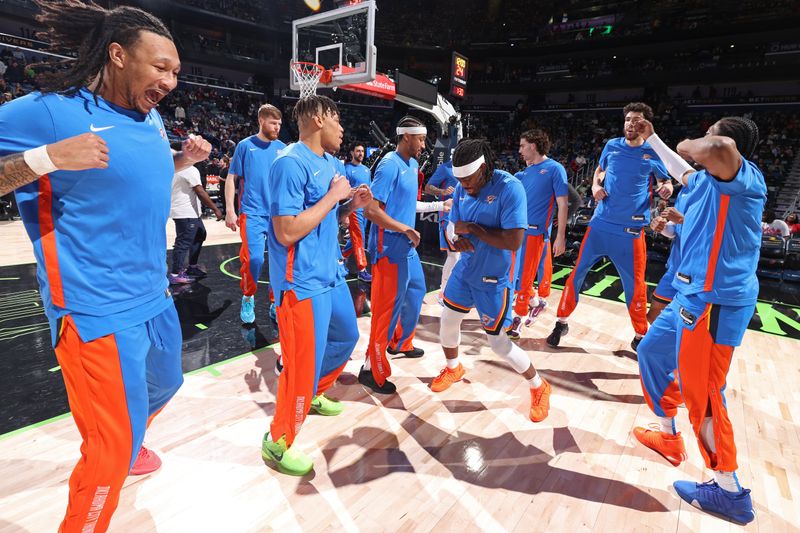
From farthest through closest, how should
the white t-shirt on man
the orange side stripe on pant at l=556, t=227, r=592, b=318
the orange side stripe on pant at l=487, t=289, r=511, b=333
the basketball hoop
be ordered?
the basketball hoop
the white t-shirt on man
the orange side stripe on pant at l=556, t=227, r=592, b=318
the orange side stripe on pant at l=487, t=289, r=511, b=333

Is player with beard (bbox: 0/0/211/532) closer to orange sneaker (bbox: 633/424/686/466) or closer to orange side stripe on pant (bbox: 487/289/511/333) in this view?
orange side stripe on pant (bbox: 487/289/511/333)

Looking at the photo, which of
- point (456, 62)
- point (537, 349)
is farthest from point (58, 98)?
point (456, 62)

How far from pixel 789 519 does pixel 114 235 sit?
11.7 feet

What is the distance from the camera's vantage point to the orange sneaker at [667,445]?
2.90 meters

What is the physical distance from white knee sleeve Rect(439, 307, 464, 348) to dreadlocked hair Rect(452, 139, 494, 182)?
1.03m

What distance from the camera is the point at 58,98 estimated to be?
4.75 ft

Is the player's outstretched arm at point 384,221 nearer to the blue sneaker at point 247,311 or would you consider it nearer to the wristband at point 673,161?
the wristband at point 673,161

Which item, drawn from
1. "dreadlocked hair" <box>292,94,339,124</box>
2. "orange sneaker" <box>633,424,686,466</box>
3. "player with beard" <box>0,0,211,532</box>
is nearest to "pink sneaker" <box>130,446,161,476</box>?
"player with beard" <box>0,0,211,532</box>

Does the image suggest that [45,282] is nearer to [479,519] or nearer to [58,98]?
[58,98]

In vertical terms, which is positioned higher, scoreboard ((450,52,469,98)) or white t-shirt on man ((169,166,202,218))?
scoreboard ((450,52,469,98))

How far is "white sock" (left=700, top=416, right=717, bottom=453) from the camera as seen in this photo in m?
2.38

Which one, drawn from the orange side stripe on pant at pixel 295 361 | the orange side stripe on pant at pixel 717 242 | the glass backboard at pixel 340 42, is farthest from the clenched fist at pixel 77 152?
the glass backboard at pixel 340 42

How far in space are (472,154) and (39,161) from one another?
2.28 m

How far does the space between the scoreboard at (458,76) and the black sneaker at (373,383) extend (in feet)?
42.5
